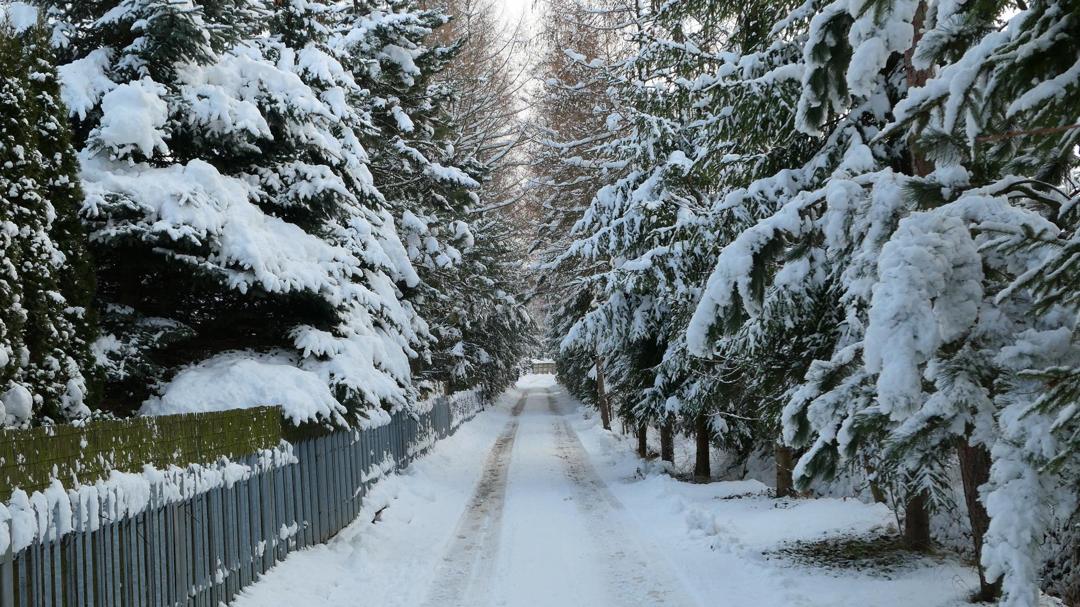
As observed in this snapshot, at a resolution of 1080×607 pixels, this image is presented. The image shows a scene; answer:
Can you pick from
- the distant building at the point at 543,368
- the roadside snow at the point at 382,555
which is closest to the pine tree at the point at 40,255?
the roadside snow at the point at 382,555

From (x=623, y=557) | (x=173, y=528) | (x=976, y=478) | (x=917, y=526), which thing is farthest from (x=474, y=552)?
(x=976, y=478)

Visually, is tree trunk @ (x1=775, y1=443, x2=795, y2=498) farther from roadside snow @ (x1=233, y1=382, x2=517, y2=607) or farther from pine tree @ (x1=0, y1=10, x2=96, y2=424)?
pine tree @ (x1=0, y1=10, x2=96, y2=424)

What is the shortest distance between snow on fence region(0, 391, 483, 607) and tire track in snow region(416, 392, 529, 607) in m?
1.76

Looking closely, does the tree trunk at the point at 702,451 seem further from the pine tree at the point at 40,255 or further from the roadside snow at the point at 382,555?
the pine tree at the point at 40,255

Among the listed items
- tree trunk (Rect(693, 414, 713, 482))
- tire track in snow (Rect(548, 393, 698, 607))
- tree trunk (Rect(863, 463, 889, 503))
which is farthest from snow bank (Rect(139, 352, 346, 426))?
tree trunk (Rect(693, 414, 713, 482))

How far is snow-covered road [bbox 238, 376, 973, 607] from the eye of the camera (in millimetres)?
7965

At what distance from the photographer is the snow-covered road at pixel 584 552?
7965mm

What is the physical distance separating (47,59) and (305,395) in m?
4.14

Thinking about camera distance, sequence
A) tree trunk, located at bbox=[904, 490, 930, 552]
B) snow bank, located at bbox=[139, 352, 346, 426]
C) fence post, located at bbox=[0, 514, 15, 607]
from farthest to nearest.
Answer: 1. snow bank, located at bbox=[139, 352, 346, 426]
2. tree trunk, located at bbox=[904, 490, 930, 552]
3. fence post, located at bbox=[0, 514, 15, 607]

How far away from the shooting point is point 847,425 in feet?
15.1

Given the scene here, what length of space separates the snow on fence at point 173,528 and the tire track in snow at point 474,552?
5.77ft

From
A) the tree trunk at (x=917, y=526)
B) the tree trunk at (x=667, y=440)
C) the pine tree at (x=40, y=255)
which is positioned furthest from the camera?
the tree trunk at (x=667, y=440)

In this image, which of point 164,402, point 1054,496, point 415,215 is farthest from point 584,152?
point 1054,496

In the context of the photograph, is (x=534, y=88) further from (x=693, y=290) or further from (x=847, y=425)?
(x=847, y=425)
